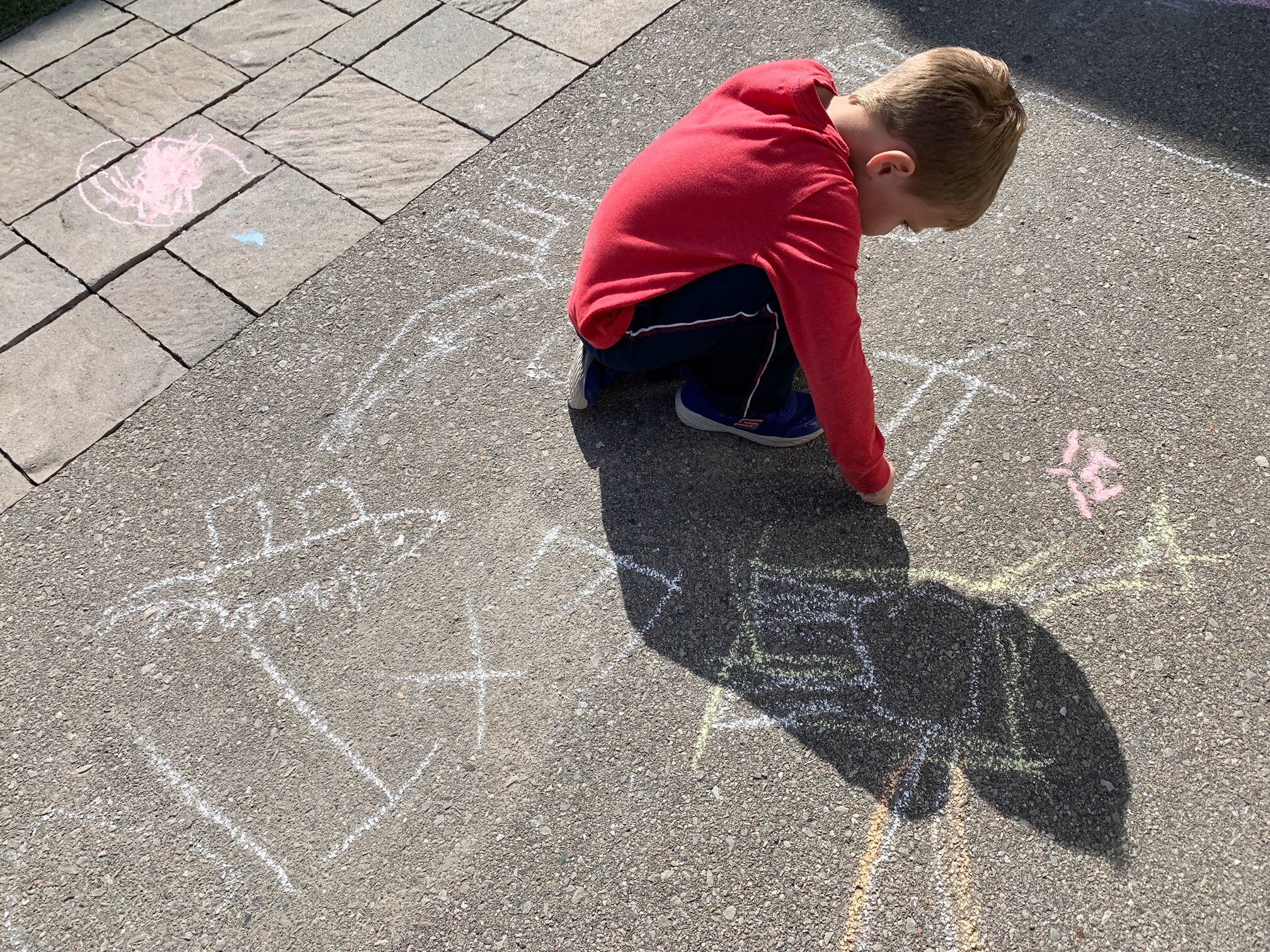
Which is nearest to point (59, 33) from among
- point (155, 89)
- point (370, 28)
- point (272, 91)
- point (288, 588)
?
point (155, 89)

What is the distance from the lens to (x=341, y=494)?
246 cm

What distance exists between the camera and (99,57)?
3689 millimetres

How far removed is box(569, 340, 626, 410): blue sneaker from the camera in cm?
248

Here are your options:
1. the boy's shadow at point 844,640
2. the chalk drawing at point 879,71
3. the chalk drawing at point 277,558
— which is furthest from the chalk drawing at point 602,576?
the chalk drawing at point 879,71

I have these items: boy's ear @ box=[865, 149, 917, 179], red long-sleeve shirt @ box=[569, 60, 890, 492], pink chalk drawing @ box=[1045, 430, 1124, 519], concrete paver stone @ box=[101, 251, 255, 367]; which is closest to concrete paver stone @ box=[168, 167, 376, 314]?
concrete paver stone @ box=[101, 251, 255, 367]

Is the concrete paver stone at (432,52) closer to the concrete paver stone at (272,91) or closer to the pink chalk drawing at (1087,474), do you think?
the concrete paver stone at (272,91)

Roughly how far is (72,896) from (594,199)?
2386 mm

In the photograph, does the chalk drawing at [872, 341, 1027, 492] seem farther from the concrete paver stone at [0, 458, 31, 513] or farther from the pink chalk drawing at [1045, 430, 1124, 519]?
the concrete paver stone at [0, 458, 31, 513]

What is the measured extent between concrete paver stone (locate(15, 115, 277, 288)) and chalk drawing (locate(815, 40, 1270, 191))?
6.75 ft

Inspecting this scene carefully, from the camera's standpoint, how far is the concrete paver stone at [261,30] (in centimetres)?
365

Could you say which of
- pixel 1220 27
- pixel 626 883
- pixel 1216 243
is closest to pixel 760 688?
pixel 626 883

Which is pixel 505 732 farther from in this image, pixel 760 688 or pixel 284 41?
pixel 284 41

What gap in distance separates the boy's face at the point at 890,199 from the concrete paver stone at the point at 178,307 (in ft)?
6.25

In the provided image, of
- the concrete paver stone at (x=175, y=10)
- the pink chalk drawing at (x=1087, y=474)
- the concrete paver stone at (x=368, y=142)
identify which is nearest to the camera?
the pink chalk drawing at (x=1087, y=474)
